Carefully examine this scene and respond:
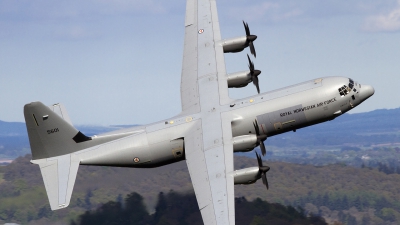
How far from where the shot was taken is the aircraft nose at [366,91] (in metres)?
52.8

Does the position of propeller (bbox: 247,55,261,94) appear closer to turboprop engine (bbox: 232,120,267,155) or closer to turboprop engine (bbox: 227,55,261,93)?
turboprop engine (bbox: 227,55,261,93)

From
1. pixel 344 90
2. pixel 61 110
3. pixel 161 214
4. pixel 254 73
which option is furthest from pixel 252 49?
pixel 161 214

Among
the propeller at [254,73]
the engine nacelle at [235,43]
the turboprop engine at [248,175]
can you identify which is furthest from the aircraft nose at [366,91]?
the turboprop engine at [248,175]

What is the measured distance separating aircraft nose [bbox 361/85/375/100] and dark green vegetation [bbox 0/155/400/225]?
2436cm

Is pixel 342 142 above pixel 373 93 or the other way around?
the other way around

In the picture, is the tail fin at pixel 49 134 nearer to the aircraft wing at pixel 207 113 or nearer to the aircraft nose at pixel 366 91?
the aircraft wing at pixel 207 113

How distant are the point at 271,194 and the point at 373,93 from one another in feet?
105

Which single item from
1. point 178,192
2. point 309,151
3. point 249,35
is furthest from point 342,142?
point 249,35

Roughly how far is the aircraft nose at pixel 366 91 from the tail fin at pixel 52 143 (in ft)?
82.2

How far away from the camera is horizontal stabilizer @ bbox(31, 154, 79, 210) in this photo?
155ft

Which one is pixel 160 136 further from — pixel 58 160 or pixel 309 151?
pixel 309 151

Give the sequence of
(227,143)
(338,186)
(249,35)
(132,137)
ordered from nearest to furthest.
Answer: (227,143) → (132,137) → (249,35) → (338,186)

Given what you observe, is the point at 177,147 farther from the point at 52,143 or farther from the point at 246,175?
the point at 52,143

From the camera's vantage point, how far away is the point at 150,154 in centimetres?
5138
